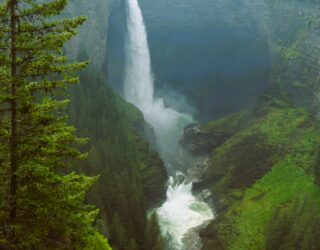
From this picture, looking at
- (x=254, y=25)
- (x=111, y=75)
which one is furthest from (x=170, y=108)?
(x=254, y=25)

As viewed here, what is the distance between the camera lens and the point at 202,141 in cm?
10762

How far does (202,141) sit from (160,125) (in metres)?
20.9

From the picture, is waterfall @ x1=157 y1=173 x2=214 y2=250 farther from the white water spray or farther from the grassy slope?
the white water spray

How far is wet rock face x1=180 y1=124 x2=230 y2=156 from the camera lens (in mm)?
105938

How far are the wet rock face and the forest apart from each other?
255 millimetres

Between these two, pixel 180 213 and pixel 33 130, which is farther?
pixel 180 213

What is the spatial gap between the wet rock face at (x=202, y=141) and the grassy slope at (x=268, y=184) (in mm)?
2537

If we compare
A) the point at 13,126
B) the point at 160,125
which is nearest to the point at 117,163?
the point at 160,125

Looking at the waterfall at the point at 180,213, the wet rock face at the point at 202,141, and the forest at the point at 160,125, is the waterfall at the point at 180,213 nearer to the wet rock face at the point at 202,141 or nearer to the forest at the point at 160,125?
the forest at the point at 160,125

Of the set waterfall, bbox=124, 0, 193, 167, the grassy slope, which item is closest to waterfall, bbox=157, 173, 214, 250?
the grassy slope

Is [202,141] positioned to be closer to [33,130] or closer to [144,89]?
[144,89]

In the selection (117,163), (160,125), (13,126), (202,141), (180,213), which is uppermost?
(13,126)

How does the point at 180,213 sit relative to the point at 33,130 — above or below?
below

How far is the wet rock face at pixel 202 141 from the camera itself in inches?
4171
